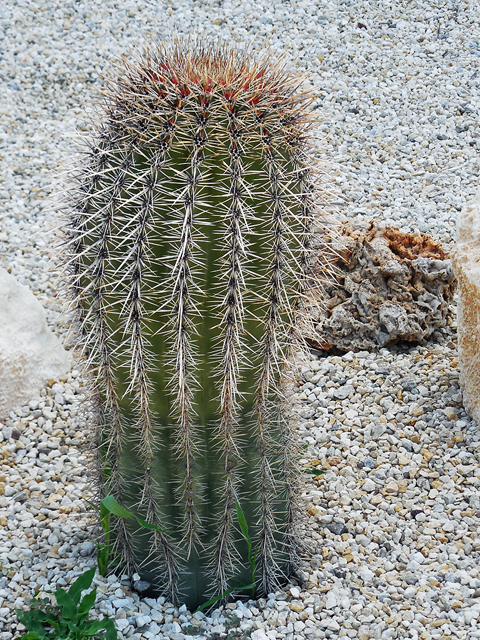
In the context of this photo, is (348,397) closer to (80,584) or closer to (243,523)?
(243,523)

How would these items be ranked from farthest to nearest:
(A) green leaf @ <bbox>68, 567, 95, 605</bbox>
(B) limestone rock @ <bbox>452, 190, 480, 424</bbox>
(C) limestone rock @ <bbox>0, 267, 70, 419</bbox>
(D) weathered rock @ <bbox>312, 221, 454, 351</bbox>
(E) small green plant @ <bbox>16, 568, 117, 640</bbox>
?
(D) weathered rock @ <bbox>312, 221, 454, 351</bbox> → (C) limestone rock @ <bbox>0, 267, 70, 419</bbox> → (B) limestone rock @ <bbox>452, 190, 480, 424</bbox> → (A) green leaf @ <bbox>68, 567, 95, 605</bbox> → (E) small green plant @ <bbox>16, 568, 117, 640</bbox>

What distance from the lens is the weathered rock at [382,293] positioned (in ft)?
12.2

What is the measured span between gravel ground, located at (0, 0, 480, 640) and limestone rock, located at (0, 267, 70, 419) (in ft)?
0.30

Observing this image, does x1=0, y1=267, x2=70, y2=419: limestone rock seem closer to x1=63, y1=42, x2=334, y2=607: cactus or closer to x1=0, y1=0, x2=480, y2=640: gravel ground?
x1=0, y1=0, x2=480, y2=640: gravel ground

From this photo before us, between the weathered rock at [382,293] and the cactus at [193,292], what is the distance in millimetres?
1428

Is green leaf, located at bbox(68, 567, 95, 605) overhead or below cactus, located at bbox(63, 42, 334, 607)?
below

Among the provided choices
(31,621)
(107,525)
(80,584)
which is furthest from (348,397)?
(31,621)

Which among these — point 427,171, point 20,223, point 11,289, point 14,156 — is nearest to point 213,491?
point 11,289

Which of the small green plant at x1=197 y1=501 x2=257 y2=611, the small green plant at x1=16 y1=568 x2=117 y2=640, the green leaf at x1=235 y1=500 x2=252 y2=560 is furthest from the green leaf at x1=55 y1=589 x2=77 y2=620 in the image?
the green leaf at x1=235 y1=500 x2=252 y2=560

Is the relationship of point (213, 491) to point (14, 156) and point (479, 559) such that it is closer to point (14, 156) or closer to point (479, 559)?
point (479, 559)

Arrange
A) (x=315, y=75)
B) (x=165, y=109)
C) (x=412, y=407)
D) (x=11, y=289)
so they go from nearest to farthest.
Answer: (x=165, y=109), (x=412, y=407), (x=11, y=289), (x=315, y=75)

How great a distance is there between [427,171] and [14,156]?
2918 mm

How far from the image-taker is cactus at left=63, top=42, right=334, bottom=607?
2062 mm

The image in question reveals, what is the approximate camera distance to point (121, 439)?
7.53 ft
